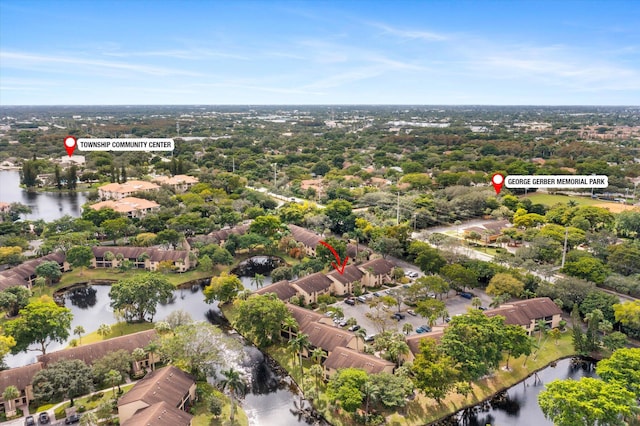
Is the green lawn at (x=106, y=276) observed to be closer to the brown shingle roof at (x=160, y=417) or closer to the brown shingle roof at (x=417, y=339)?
the brown shingle roof at (x=160, y=417)

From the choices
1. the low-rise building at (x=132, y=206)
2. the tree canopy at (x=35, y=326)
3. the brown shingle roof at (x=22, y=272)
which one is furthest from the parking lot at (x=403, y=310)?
the low-rise building at (x=132, y=206)

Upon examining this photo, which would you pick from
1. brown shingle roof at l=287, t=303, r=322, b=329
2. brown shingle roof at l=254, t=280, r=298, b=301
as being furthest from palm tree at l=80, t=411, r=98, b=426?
brown shingle roof at l=254, t=280, r=298, b=301

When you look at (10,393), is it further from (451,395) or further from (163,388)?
(451,395)

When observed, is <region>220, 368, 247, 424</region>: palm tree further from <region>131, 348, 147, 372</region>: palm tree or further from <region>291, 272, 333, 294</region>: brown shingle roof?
<region>291, 272, 333, 294</region>: brown shingle roof

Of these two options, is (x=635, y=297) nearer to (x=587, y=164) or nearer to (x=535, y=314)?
(x=535, y=314)

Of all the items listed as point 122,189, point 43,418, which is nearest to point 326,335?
point 43,418

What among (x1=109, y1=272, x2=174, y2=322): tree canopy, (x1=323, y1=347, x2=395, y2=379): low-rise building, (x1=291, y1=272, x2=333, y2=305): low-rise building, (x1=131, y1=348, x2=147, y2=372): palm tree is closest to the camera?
(x1=323, y1=347, x2=395, y2=379): low-rise building
